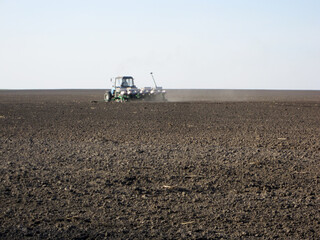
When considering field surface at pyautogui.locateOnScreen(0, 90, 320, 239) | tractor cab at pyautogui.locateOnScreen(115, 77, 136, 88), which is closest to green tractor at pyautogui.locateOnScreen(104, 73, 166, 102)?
tractor cab at pyautogui.locateOnScreen(115, 77, 136, 88)

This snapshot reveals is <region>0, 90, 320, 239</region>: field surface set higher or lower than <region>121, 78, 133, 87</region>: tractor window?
lower

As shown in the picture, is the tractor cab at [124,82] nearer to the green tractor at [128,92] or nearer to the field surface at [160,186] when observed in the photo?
the green tractor at [128,92]

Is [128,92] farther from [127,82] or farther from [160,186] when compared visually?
[160,186]

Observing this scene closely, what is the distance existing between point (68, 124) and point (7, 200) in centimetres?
1257

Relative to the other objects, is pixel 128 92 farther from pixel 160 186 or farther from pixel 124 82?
pixel 160 186

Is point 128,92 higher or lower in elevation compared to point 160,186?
higher

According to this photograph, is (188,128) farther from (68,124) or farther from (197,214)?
(197,214)

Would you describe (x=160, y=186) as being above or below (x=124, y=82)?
below

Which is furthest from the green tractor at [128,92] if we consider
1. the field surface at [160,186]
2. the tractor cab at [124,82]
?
the field surface at [160,186]

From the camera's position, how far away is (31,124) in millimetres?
A: 19656

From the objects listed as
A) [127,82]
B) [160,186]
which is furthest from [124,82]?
[160,186]

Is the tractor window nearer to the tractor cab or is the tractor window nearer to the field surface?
the tractor cab

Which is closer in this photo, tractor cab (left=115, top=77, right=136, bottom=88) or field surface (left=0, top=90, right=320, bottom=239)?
field surface (left=0, top=90, right=320, bottom=239)

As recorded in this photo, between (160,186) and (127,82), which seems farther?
(127,82)
